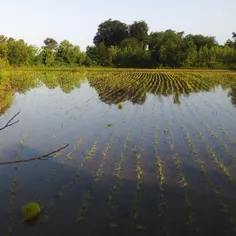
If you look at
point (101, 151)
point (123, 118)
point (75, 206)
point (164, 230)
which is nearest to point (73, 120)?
point (123, 118)

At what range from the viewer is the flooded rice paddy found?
17.9 ft

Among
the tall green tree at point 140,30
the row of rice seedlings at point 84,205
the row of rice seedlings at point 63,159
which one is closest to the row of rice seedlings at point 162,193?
the row of rice seedlings at point 84,205

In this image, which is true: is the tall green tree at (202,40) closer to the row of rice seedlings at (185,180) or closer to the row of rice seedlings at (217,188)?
the row of rice seedlings at (185,180)

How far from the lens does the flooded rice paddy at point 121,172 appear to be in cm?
545

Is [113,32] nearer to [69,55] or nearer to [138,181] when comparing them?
[69,55]

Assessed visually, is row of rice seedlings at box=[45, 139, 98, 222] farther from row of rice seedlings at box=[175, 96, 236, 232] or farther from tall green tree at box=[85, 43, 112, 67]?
tall green tree at box=[85, 43, 112, 67]

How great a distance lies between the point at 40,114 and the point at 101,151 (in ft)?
21.8

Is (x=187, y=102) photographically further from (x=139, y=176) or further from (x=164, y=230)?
(x=164, y=230)

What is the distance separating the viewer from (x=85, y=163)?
8312 millimetres

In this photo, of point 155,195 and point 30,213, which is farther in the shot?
point 155,195

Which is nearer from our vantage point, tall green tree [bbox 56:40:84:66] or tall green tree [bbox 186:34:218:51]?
tall green tree [bbox 56:40:84:66]

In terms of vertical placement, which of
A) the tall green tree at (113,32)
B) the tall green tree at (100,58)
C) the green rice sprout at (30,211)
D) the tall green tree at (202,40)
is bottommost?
the green rice sprout at (30,211)

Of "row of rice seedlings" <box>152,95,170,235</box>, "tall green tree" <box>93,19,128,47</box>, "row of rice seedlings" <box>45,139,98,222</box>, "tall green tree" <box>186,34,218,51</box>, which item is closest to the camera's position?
"row of rice seedlings" <box>152,95,170,235</box>

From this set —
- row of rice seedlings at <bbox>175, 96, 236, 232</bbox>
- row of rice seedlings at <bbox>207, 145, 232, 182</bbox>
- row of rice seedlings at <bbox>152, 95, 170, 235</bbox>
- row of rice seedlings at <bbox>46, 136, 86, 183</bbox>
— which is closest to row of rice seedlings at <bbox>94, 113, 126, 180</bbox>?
row of rice seedlings at <bbox>46, 136, 86, 183</bbox>
